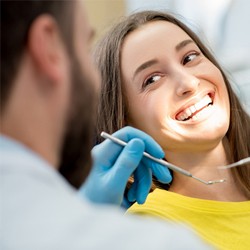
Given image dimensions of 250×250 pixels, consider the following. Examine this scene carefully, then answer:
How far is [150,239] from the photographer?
73 cm

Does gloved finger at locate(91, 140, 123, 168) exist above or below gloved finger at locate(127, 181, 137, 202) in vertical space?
above

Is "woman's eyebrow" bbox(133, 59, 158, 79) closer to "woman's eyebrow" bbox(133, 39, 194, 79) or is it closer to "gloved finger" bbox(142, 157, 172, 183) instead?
"woman's eyebrow" bbox(133, 39, 194, 79)

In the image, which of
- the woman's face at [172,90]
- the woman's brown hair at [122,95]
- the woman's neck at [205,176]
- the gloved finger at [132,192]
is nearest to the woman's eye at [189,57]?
the woman's face at [172,90]

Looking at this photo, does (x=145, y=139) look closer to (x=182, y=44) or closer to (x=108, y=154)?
(x=108, y=154)

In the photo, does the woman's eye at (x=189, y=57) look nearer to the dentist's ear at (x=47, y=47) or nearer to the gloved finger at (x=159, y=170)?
the gloved finger at (x=159, y=170)

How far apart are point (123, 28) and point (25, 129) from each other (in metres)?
1.01

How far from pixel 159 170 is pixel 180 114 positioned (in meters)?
0.17

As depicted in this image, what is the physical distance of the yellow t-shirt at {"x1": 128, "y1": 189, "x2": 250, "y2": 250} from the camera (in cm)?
158

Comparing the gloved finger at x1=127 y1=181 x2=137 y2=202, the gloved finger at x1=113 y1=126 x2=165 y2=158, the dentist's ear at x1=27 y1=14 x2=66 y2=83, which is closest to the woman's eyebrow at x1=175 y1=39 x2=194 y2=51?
the gloved finger at x1=113 y1=126 x2=165 y2=158

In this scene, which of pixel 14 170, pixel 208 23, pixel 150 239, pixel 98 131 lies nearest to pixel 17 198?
pixel 14 170

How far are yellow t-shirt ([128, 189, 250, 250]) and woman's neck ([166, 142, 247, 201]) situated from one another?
5cm

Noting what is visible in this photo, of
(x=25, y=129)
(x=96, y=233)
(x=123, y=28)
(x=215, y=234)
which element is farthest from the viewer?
(x=123, y=28)

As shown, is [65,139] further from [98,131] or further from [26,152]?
[98,131]

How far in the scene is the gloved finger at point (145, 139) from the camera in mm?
1558
